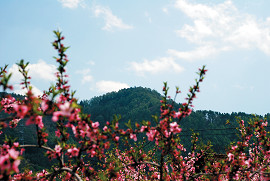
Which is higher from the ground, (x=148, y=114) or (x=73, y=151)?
(x=148, y=114)

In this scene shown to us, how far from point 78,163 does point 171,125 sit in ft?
5.80

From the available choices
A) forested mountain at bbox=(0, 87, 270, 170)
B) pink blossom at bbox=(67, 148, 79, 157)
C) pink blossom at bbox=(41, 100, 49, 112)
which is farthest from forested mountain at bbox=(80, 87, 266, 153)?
pink blossom at bbox=(41, 100, 49, 112)

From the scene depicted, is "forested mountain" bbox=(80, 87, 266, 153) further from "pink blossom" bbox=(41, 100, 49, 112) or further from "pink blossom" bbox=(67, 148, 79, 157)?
"pink blossom" bbox=(41, 100, 49, 112)

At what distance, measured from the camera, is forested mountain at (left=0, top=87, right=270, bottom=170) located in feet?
252

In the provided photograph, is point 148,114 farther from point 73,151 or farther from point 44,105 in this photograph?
point 44,105

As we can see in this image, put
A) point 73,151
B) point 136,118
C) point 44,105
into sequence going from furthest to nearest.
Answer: point 136,118 → point 73,151 → point 44,105

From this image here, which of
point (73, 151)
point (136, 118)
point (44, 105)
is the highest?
point (136, 118)

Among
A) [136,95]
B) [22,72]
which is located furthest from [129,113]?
[22,72]

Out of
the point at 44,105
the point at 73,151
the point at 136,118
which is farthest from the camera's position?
the point at 136,118

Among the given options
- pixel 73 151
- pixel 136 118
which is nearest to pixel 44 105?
pixel 73 151

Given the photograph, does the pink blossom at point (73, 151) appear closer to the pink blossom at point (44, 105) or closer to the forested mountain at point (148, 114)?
the pink blossom at point (44, 105)

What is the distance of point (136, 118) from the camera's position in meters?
110

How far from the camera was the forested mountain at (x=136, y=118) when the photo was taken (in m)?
76.8

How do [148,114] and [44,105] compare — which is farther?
[148,114]
